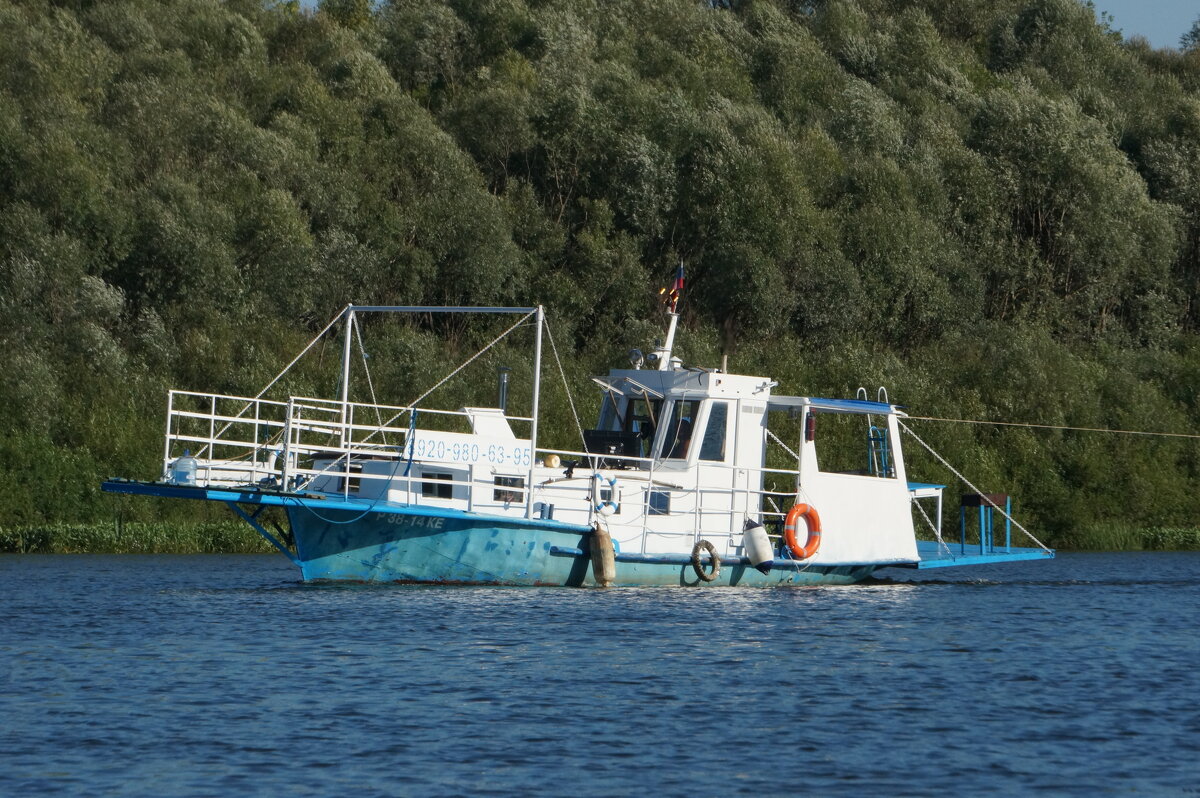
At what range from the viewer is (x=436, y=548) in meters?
24.6

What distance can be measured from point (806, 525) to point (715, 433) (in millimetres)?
2143

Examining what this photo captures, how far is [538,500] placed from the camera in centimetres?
2577

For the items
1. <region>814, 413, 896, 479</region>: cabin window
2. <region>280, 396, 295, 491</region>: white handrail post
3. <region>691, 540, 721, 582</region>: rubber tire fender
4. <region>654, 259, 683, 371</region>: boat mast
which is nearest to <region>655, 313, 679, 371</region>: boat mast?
<region>654, 259, 683, 371</region>: boat mast

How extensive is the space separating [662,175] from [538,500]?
3468 cm

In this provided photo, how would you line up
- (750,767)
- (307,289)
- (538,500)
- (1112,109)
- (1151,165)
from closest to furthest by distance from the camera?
(750,767)
(538,500)
(307,289)
(1151,165)
(1112,109)

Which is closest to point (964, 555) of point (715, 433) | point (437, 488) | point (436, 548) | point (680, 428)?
point (715, 433)

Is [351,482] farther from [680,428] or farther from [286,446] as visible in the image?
[680,428]

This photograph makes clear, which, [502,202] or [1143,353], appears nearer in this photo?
[1143,353]

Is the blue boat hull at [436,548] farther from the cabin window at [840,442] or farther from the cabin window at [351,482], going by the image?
the cabin window at [840,442]

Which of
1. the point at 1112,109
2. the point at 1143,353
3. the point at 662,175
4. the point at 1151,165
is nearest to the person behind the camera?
the point at 1143,353

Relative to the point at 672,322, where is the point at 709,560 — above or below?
below

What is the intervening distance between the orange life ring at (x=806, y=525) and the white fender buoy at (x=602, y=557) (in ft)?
10.7

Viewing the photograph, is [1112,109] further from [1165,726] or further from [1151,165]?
[1165,726]

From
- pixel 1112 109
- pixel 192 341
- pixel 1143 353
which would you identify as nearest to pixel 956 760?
pixel 192 341
